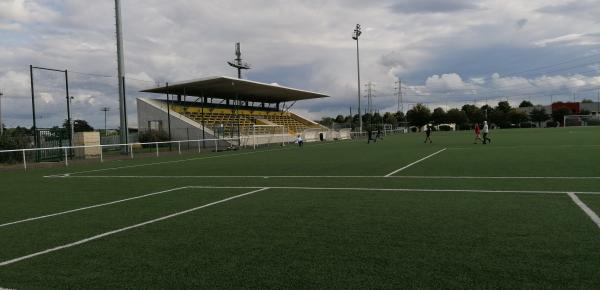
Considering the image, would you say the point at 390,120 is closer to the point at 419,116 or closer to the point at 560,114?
the point at 419,116

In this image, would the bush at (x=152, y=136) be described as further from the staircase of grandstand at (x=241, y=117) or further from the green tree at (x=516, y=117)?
the green tree at (x=516, y=117)

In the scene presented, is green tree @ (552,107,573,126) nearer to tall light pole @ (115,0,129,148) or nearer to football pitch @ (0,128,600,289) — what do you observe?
tall light pole @ (115,0,129,148)

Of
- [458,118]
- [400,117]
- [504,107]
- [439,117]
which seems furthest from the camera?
[504,107]

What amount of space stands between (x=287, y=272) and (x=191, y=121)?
4466 centimetres

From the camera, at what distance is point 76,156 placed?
28719mm

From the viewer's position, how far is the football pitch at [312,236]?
4527mm

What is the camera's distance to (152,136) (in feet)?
141

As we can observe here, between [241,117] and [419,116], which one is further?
[419,116]

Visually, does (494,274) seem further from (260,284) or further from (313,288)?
(260,284)

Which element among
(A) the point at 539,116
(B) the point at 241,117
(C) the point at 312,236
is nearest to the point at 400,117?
(A) the point at 539,116

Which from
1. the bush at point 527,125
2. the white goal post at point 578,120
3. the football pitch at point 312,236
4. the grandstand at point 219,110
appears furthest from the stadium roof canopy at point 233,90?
the white goal post at point 578,120

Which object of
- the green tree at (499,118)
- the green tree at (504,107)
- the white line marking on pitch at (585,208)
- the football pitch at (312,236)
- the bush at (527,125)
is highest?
the green tree at (504,107)

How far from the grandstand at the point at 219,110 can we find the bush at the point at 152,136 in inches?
39.5

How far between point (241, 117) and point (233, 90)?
4.25 meters
